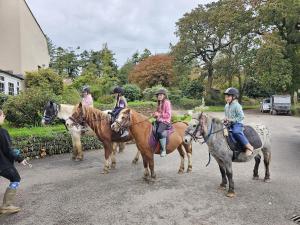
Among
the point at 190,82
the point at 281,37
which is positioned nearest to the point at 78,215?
the point at 281,37

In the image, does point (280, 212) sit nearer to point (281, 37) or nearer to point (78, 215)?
point (78, 215)

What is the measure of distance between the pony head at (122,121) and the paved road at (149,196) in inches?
56.6

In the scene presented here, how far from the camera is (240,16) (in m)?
36.8

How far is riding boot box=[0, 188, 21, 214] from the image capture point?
5.61m

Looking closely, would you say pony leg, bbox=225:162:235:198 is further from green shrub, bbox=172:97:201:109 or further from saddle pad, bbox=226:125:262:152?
green shrub, bbox=172:97:201:109

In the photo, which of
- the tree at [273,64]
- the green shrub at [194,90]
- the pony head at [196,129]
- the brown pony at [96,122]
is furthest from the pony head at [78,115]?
the green shrub at [194,90]

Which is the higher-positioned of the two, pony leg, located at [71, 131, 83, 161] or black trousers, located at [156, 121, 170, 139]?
black trousers, located at [156, 121, 170, 139]

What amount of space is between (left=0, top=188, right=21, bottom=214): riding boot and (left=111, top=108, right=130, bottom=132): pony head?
7.98 feet

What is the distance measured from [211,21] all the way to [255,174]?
35.8 m

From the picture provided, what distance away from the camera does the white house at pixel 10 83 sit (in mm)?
22163

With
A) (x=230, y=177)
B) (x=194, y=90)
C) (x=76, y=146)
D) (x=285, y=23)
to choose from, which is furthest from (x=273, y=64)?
(x=230, y=177)

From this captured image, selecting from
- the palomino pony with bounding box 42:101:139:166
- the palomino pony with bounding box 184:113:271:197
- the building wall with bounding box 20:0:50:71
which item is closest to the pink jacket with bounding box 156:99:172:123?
the palomino pony with bounding box 184:113:271:197

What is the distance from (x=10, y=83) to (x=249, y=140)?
21.6 meters

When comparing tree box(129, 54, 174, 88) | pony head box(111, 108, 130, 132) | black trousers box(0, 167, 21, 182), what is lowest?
black trousers box(0, 167, 21, 182)
